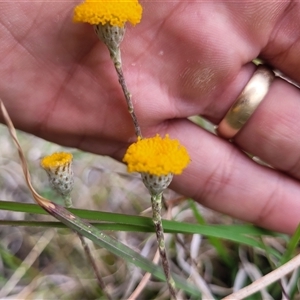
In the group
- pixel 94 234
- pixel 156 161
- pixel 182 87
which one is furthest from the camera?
pixel 182 87

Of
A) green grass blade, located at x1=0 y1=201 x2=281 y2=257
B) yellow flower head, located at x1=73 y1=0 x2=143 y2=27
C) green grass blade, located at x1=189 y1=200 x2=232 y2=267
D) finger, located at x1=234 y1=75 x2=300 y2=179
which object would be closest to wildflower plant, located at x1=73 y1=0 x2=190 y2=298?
yellow flower head, located at x1=73 y1=0 x2=143 y2=27

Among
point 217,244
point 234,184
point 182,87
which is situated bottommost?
point 217,244

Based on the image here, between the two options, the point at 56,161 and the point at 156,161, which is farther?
the point at 56,161

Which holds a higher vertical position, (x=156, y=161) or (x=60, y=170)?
(x=156, y=161)

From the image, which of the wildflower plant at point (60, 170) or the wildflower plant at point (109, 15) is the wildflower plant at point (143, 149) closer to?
the wildflower plant at point (109, 15)

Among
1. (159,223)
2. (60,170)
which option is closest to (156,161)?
(159,223)

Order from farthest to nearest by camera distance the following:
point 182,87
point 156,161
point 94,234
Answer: point 182,87, point 94,234, point 156,161

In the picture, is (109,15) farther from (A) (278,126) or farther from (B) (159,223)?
(A) (278,126)
